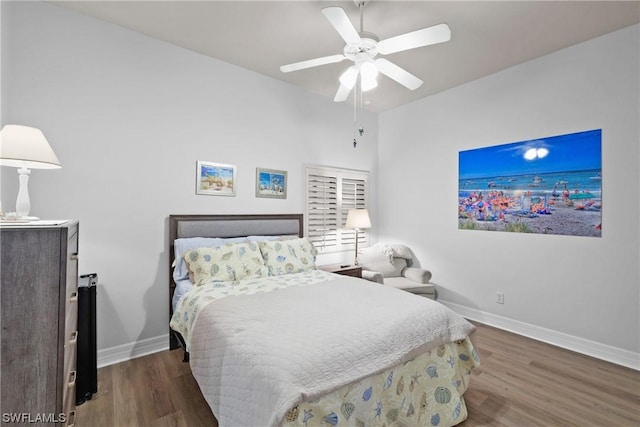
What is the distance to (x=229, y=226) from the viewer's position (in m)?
3.14

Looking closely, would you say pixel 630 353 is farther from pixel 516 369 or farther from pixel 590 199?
pixel 590 199

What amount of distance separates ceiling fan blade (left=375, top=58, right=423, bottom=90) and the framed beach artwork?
1.70m

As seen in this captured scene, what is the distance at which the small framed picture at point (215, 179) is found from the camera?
9.82ft

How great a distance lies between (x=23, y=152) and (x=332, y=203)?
312 cm

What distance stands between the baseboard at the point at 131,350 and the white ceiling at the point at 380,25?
2.80m

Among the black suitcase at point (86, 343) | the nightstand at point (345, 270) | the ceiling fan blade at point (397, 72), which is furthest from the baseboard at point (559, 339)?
the black suitcase at point (86, 343)

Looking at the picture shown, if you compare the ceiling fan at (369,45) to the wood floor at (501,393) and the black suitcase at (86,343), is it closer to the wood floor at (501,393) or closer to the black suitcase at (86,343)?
the black suitcase at (86,343)

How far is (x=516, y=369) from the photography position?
2.47m

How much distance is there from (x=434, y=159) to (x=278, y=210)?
2.19 meters

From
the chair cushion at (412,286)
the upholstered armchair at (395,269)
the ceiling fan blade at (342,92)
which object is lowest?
the chair cushion at (412,286)

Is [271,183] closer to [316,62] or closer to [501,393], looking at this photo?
[316,62]

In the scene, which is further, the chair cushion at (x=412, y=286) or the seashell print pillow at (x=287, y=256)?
the chair cushion at (x=412, y=286)

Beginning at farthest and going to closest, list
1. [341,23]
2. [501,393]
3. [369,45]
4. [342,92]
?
[342,92] → [501,393] → [369,45] → [341,23]

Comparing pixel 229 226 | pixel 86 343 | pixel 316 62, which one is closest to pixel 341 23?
pixel 316 62
